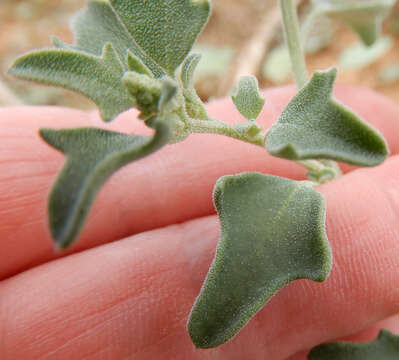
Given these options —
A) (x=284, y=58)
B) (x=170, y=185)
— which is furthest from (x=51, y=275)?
(x=284, y=58)

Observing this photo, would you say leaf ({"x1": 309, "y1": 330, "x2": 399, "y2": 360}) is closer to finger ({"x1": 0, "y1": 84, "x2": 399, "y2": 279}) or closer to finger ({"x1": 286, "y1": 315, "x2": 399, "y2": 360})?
finger ({"x1": 286, "y1": 315, "x2": 399, "y2": 360})

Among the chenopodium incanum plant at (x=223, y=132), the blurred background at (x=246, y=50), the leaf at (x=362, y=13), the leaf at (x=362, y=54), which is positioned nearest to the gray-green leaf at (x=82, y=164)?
the chenopodium incanum plant at (x=223, y=132)

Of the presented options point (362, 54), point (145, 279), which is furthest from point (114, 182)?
point (362, 54)

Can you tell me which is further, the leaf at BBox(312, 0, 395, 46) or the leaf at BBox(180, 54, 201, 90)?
the leaf at BBox(312, 0, 395, 46)

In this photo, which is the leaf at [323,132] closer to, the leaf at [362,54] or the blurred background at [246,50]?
the blurred background at [246,50]

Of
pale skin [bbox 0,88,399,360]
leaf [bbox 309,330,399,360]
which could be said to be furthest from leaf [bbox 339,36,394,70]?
leaf [bbox 309,330,399,360]

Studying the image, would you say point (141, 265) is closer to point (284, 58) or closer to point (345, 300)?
point (345, 300)

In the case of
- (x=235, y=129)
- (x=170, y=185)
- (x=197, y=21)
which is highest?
(x=197, y=21)
